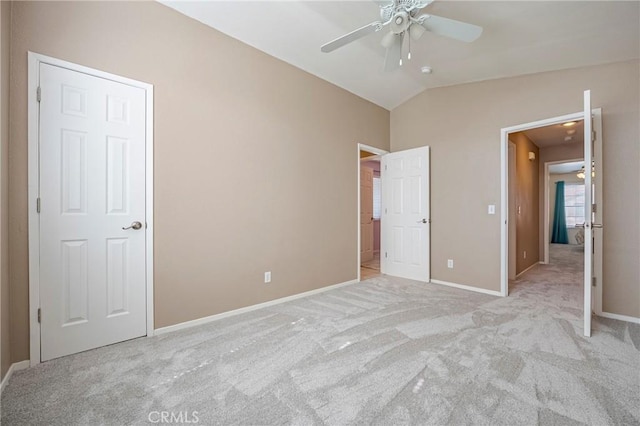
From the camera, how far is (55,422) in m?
1.43

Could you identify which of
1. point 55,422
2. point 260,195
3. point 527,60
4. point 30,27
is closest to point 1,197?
point 30,27

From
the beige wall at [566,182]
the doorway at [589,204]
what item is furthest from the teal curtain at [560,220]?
the doorway at [589,204]

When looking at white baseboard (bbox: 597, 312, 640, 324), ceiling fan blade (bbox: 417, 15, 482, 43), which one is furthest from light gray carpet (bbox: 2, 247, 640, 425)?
Answer: ceiling fan blade (bbox: 417, 15, 482, 43)

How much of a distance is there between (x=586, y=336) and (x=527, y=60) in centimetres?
286

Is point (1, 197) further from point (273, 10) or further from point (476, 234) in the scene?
point (476, 234)

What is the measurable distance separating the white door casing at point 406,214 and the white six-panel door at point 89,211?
358 cm

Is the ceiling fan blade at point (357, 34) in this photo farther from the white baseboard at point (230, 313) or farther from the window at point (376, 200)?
the window at point (376, 200)

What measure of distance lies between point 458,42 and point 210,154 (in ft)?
9.16

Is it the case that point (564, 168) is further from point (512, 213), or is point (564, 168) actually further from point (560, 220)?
point (512, 213)

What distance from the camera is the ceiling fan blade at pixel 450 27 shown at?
82.1 inches

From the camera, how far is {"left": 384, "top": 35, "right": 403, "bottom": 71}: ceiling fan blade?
2434mm

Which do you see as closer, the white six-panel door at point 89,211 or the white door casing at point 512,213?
the white six-panel door at point 89,211

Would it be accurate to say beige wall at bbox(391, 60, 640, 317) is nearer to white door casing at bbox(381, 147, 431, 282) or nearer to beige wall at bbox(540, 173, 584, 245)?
white door casing at bbox(381, 147, 431, 282)

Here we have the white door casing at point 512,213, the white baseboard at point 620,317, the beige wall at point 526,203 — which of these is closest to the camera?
the white baseboard at point 620,317
